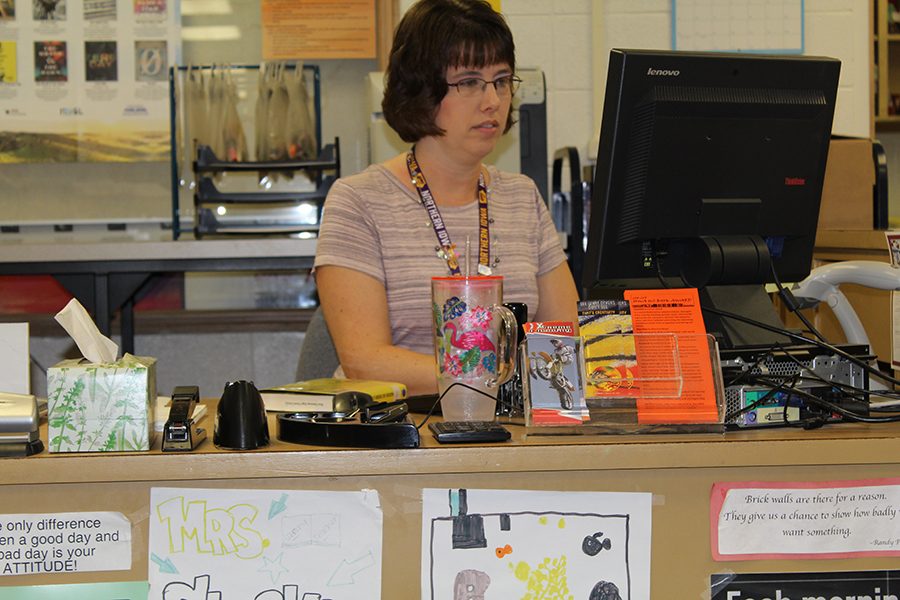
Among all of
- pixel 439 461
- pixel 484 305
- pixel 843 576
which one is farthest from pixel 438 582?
pixel 843 576

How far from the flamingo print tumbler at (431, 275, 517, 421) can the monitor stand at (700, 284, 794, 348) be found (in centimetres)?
30

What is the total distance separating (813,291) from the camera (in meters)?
1.46

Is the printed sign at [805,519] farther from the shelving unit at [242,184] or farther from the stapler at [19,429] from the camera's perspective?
the shelving unit at [242,184]

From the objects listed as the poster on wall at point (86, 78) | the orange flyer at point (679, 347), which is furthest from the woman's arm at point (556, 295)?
the poster on wall at point (86, 78)

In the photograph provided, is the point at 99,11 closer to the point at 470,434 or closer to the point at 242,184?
the point at 242,184

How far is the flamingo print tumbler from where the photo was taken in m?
1.11

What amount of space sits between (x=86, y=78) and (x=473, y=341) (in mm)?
2898

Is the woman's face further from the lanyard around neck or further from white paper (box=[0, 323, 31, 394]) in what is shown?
white paper (box=[0, 323, 31, 394])

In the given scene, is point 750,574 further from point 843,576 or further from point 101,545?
point 101,545

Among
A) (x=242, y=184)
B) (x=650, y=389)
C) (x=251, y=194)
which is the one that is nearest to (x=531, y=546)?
(x=650, y=389)

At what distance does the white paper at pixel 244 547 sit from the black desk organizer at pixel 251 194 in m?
1.99

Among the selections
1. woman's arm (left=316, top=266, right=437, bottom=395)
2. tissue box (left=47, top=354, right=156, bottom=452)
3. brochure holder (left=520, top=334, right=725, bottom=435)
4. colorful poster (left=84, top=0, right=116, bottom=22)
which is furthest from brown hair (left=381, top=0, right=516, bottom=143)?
colorful poster (left=84, top=0, right=116, bottom=22)

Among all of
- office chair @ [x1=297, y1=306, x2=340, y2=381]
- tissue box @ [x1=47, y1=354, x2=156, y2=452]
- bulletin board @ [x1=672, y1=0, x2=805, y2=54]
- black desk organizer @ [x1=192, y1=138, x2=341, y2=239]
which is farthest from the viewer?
bulletin board @ [x1=672, y1=0, x2=805, y2=54]

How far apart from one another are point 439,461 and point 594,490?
0.57 feet
